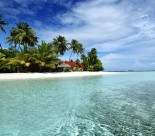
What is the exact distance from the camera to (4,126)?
4.75 metres

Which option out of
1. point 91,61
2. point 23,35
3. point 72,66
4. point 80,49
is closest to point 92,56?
point 91,61

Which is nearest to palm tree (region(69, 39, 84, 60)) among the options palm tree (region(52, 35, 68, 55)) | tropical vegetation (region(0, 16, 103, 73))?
palm tree (region(52, 35, 68, 55))

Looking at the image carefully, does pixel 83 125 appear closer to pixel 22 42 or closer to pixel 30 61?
pixel 30 61

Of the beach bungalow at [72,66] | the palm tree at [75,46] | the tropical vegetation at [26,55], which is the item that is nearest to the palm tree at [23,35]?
the tropical vegetation at [26,55]

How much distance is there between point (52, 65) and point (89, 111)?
84.4 feet

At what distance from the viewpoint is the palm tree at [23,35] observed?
35.9 meters

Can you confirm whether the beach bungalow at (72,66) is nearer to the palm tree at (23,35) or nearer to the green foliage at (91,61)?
the green foliage at (91,61)

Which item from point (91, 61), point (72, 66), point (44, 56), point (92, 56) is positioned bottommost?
point (72, 66)

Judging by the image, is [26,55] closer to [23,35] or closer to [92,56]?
[23,35]

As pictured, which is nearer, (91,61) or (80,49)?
(91,61)

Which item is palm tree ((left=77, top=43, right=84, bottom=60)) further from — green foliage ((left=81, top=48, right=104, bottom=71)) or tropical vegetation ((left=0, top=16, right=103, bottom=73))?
tropical vegetation ((left=0, top=16, right=103, bottom=73))

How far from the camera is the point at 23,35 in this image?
35.2 meters

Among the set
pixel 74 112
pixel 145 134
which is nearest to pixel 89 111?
pixel 74 112

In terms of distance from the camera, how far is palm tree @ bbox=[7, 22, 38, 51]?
118 feet
